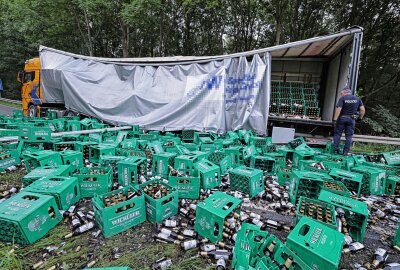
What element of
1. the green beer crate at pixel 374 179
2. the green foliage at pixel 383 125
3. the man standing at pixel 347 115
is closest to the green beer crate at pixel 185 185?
the green beer crate at pixel 374 179

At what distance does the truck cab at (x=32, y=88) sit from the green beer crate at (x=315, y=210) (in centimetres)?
1078

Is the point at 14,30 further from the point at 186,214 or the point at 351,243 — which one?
the point at 351,243

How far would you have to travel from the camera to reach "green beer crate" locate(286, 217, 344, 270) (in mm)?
1425

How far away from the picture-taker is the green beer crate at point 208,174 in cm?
308

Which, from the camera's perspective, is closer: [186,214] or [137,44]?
[186,214]

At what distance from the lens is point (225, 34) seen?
1554 cm

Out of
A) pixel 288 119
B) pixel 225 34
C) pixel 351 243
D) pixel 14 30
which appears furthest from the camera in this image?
pixel 14 30

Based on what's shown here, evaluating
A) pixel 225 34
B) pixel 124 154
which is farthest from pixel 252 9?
pixel 124 154

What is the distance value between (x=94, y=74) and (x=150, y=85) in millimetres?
2479

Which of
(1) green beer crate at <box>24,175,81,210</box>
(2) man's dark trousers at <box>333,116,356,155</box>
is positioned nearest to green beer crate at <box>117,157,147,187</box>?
(1) green beer crate at <box>24,175,81,210</box>

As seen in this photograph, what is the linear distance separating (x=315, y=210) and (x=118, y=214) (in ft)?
6.67

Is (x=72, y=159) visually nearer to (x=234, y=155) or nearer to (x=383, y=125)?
(x=234, y=155)

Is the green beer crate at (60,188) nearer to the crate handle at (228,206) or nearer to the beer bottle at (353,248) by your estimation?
the crate handle at (228,206)

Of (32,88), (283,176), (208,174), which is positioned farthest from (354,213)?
(32,88)
